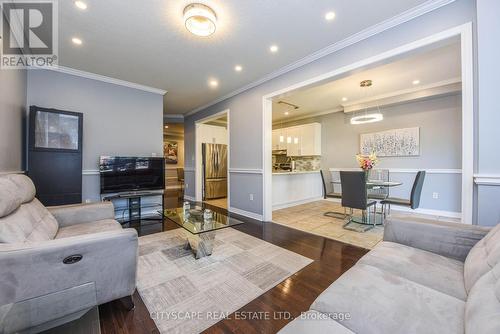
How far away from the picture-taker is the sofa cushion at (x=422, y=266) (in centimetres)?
110

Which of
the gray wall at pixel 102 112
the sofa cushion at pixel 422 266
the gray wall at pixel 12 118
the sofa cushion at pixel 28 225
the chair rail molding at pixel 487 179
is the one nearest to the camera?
the sofa cushion at pixel 422 266

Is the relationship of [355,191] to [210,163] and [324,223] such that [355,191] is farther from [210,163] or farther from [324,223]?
A: [210,163]

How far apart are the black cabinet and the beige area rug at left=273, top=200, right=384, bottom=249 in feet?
11.7

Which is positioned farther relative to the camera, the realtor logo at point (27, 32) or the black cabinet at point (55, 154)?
the black cabinet at point (55, 154)

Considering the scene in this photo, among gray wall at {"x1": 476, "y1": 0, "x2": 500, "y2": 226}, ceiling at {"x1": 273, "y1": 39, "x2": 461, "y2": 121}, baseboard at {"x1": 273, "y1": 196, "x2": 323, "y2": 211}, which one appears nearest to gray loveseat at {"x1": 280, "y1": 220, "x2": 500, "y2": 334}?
gray wall at {"x1": 476, "y1": 0, "x2": 500, "y2": 226}

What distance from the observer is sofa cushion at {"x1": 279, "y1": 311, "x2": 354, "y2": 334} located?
2.54ft

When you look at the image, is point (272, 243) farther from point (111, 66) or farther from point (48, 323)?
point (111, 66)

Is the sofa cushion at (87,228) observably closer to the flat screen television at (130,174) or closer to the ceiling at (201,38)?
the flat screen television at (130,174)

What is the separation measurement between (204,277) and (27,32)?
378 cm

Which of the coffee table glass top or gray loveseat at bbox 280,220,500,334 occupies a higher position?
gray loveseat at bbox 280,220,500,334

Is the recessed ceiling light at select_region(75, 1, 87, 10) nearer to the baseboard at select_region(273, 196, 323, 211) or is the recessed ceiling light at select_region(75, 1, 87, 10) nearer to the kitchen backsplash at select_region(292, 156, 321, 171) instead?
the baseboard at select_region(273, 196, 323, 211)

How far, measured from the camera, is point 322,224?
3656 millimetres

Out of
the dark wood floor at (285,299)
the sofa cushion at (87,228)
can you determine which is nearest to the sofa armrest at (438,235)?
the dark wood floor at (285,299)

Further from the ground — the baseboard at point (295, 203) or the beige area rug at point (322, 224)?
the baseboard at point (295, 203)
